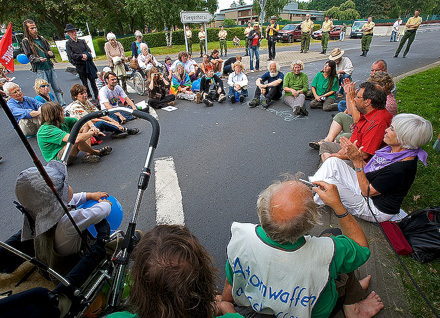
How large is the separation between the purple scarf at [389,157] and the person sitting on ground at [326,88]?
14.1ft

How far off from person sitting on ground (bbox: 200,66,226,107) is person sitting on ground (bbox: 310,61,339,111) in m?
2.79

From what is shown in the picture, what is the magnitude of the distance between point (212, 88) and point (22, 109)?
5084mm

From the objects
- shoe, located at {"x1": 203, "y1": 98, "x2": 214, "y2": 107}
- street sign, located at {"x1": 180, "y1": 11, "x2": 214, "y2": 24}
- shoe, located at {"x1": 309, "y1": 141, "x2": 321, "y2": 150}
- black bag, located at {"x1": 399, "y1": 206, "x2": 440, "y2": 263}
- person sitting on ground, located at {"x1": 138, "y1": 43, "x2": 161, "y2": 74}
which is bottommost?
shoe, located at {"x1": 203, "y1": 98, "x2": 214, "y2": 107}

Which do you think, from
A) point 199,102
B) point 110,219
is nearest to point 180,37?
point 199,102

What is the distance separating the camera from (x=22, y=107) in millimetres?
5629

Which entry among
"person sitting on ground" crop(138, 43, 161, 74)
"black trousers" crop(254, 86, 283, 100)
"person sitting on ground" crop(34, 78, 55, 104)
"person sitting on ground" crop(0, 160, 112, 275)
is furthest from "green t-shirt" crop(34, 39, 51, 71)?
"person sitting on ground" crop(0, 160, 112, 275)

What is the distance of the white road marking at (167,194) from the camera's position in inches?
131

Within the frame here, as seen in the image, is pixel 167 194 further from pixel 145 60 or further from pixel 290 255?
pixel 145 60

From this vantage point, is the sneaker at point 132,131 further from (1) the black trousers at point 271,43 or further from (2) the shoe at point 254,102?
(1) the black trousers at point 271,43

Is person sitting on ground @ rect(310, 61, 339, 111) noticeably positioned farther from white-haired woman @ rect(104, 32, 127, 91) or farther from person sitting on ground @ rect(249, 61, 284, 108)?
white-haired woman @ rect(104, 32, 127, 91)

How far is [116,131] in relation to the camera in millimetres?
5734

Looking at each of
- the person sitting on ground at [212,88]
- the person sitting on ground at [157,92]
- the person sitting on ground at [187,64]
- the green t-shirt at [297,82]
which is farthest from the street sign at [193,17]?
the green t-shirt at [297,82]

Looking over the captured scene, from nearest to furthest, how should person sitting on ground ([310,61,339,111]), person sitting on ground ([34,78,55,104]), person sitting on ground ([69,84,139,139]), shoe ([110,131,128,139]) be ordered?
person sitting on ground ([69,84,139,139]) < shoe ([110,131,128,139]) < person sitting on ground ([34,78,55,104]) < person sitting on ground ([310,61,339,111])

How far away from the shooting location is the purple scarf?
8.11 feet
